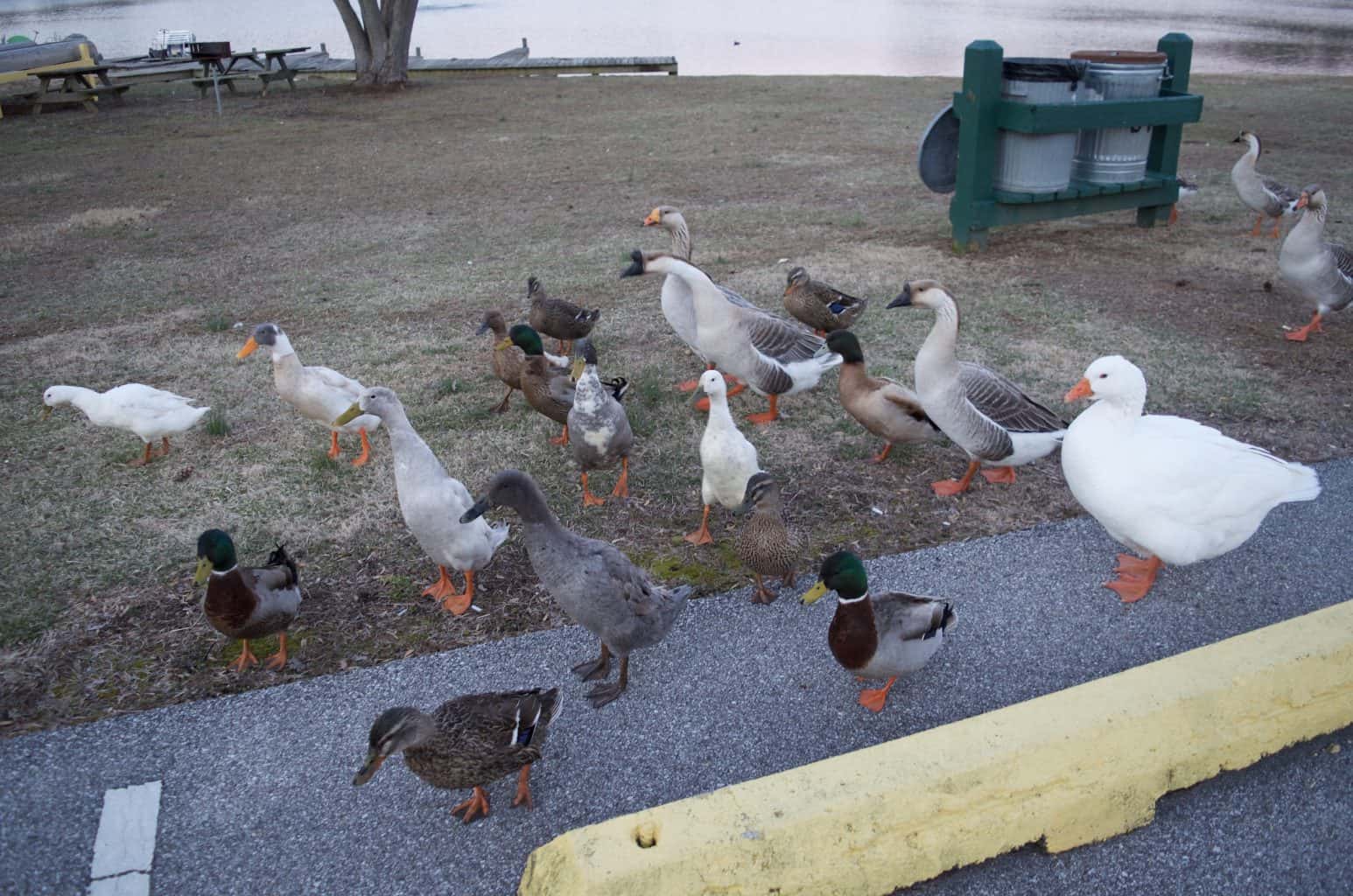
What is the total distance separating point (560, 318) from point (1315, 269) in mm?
6225

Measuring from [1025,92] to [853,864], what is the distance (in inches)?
358

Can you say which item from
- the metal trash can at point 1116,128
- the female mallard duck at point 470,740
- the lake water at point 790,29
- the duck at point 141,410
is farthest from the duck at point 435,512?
the lake water at point 790,29

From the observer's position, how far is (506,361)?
6.57 meters

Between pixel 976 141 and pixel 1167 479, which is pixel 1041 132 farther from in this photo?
pixel 1167 479

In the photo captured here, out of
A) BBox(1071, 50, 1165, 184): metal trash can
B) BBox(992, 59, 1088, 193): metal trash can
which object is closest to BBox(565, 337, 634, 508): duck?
BBox(992, 59, 1088, 193): metal trash can

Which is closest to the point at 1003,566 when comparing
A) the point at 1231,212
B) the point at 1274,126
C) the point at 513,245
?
the point at 513,245

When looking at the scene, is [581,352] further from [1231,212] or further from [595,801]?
[1231,212]

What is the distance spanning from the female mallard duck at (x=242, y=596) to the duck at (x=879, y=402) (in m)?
3.41

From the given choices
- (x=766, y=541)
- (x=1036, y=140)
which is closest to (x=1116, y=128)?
(x=1036, y=140)

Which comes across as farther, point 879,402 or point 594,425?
point 879,402

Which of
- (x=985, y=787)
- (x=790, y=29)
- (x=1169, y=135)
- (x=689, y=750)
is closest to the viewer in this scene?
(x=985, y=787)

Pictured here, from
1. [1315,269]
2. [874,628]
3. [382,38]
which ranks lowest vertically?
[874,628]

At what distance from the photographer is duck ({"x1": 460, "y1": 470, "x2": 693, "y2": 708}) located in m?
3.89

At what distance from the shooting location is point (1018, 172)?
32.4 feet
